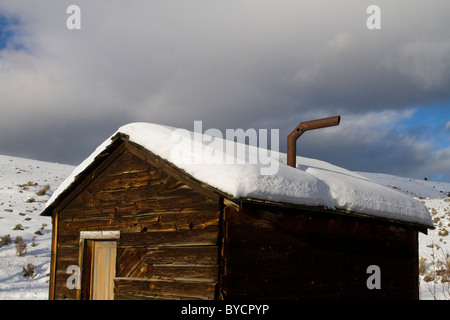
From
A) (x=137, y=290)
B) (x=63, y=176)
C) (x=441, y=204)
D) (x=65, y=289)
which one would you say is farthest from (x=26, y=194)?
(x=441, y=204)

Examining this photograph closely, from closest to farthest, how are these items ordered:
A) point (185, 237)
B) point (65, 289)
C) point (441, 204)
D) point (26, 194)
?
point (185, 237) → point (65, 289) → point (26, 194) → point (441, 204)

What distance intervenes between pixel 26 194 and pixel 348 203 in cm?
2647

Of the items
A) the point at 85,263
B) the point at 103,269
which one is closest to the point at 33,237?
the point at 85,263

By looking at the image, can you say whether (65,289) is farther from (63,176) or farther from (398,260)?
(63,176)

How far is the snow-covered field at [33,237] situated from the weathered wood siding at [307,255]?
0.82 metres

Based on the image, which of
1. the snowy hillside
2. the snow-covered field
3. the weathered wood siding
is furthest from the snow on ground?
the snowy hillside

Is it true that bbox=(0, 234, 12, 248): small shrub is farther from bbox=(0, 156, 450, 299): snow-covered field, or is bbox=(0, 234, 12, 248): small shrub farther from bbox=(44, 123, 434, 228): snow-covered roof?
bbox=(44, 123, 434, 228): snow-covered roof

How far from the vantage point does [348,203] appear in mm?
8094

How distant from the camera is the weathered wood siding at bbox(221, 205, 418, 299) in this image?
6.71 meters

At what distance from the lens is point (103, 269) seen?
8906mm

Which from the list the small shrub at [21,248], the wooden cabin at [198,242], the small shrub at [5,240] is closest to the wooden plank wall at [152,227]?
the wooden cabin at [198,242]

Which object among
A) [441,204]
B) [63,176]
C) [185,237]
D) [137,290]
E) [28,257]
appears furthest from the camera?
[63,176]

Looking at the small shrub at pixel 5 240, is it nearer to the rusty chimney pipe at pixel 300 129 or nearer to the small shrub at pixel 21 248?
the small shrub at pixel 21 248

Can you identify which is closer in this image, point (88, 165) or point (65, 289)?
point (88, 165)
